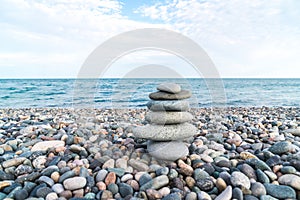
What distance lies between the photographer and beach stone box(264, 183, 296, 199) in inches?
97.1

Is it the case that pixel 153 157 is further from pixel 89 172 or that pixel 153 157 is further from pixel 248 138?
pixel 248 138

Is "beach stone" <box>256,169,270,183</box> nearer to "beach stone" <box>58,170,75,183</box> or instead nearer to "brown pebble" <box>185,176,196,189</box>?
"brown pebble" <box>185,176,196,189</box>

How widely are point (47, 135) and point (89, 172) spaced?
6.36 feet

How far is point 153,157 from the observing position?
336cm

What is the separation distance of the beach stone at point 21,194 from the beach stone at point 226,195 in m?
1.97

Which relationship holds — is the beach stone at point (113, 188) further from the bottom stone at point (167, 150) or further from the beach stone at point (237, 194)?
the beach stone at point (237, 194)

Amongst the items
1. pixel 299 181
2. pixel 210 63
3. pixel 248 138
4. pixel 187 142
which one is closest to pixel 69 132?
pixel 187 142

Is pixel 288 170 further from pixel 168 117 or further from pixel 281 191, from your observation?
pixel 168 117

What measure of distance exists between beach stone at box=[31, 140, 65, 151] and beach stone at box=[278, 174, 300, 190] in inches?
122

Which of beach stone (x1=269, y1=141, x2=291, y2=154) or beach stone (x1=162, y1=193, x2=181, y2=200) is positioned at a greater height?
beach stone (x1=269, y1=141, x2=291, y2=154)

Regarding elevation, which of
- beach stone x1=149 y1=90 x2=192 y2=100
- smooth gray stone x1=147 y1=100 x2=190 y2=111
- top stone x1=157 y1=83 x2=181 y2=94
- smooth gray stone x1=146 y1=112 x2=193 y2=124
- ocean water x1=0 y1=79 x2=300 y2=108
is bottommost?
ocean water x1=0 y1=79 x2=300 y2=108

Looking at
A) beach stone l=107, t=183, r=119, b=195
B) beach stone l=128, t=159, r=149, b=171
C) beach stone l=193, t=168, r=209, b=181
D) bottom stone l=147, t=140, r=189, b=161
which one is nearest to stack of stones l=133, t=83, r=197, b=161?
bottom stone l=147, t=140, r=189, b=161

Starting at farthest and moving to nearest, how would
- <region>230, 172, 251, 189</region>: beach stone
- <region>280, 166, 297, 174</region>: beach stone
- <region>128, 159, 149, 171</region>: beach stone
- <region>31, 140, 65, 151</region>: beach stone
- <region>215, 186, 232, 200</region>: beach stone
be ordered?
<region>31, 140, 65, 151</region>: beach stone → <region>128, 159, 149, 171</region>: beach stone → <region>280, 166, 297, 174</region>: beach stone → <region>230, 172, 251, 189</region>: beach stone → <region>215, 186, 232, 200</region>: beach stone

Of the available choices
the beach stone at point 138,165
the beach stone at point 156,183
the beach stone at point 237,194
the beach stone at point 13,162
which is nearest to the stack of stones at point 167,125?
the beach stone at point 138,165
